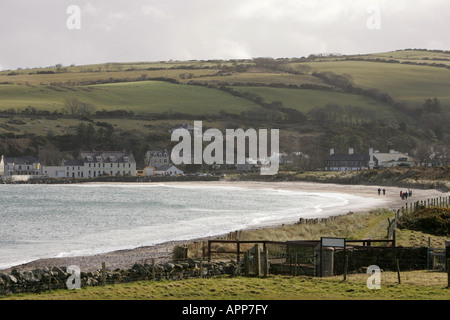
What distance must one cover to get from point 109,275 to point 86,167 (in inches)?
5621

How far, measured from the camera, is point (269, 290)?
19.0 metres

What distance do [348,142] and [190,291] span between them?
159 metres

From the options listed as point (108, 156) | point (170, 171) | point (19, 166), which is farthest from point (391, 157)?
point (19, 166)

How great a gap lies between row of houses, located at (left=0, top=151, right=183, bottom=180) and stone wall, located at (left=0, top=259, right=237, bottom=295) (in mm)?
140257

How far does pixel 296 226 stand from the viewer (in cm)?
4031

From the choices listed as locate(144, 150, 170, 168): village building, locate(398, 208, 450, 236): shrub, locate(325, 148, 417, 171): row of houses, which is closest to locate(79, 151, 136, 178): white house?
locate(144, 150, 170, 168): village building

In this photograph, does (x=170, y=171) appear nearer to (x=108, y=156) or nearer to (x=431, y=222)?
(x=108, y=156)

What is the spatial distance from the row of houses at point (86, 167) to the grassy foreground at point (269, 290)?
142267 mm

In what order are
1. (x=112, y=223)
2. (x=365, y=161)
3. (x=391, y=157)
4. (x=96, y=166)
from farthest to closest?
(x=96, y=166)
(x=391, y=157)
(x=365, y=161)
(x=112, y=223)

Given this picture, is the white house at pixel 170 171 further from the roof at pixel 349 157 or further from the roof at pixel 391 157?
the roof at pixel 391 157

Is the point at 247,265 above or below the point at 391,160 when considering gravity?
below
